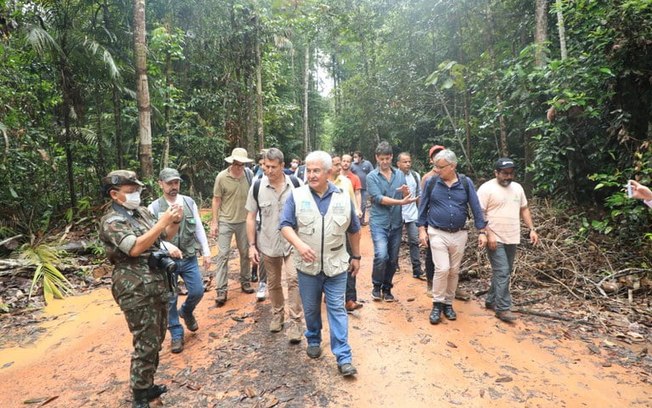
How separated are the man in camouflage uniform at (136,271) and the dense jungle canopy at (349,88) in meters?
5.20

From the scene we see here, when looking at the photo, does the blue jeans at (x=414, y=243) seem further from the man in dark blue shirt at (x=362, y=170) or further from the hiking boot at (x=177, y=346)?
the man in dark blue shirt at (x=362, y=170)

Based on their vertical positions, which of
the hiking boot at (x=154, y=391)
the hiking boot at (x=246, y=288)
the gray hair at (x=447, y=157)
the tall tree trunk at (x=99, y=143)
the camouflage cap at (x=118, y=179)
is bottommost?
the hiking boot at (x=154, y=391)

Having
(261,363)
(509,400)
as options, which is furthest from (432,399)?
(261,363)

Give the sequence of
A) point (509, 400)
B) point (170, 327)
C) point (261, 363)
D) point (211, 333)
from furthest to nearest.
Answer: point (211, 333) < point (170, 327) < point (261, 363) < point (509, 400)

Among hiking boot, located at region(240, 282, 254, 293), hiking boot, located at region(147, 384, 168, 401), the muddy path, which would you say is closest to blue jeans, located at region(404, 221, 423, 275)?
the muddy path

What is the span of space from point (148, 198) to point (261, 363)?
6234 mm

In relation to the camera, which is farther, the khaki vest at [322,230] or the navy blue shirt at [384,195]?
the navy blue shirt at [384,195]

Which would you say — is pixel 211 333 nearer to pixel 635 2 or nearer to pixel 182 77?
pixel 635 2

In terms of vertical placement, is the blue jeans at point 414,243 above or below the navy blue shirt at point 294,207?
below

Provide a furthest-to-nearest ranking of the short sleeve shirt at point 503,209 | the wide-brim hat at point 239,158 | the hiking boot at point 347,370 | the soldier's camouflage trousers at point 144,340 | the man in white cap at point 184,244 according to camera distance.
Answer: the wide-brim hat at point 239,158 → the short sleeve shirt at point 503,209 → the man in white cap at point 184,244 → the hiking boot at point 347,370 → the soldier's camouflage trousers at point 144,340

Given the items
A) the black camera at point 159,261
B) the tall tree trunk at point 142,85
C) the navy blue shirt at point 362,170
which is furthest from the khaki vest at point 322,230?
the navy blue shirt at point 362,170

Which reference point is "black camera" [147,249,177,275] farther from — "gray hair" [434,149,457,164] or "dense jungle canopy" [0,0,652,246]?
"dense jungle canopy" [0,0,652,246]

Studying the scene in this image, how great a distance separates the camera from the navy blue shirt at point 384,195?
4840 mm

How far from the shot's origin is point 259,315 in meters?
4.70
